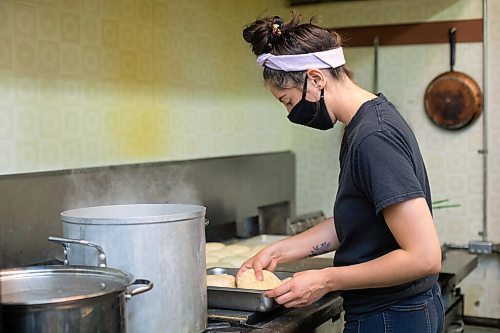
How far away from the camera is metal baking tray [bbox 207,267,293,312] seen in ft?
7.09

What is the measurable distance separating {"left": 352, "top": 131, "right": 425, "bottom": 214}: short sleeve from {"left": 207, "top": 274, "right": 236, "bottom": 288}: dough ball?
610 millimetres


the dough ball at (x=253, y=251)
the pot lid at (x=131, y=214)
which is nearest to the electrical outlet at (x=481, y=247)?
the dough ball at (x=253, y=251)

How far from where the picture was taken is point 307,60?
6.79ft

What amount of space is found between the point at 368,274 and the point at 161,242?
0.56 meters

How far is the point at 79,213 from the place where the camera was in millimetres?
1969

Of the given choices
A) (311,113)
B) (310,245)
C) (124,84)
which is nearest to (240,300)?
(310,245)

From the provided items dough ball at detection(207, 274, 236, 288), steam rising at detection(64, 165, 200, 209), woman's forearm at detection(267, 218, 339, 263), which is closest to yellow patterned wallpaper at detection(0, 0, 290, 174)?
steam rising at detection(64, 165, 200, 209)

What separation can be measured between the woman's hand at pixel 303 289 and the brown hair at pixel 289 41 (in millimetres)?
543

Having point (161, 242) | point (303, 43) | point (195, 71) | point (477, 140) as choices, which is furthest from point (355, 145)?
point (477, 140)

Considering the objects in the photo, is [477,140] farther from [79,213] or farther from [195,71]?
[79,213]

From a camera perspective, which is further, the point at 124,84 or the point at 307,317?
the point at 124,84

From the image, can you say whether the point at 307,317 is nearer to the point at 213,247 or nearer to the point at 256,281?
the point at 256,281

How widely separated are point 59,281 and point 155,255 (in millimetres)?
237

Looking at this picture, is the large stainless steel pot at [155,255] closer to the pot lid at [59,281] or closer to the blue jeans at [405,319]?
the pot lid at [59,281]
